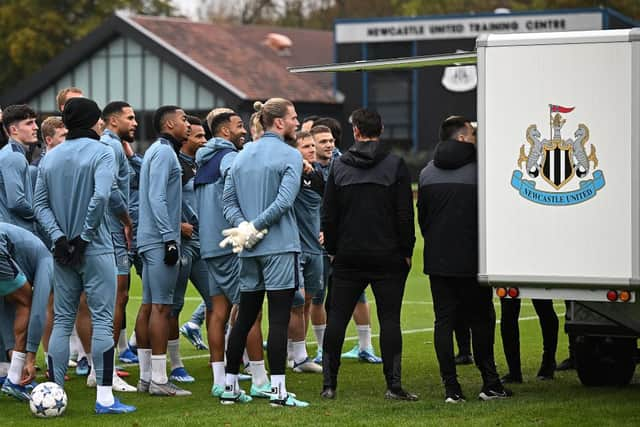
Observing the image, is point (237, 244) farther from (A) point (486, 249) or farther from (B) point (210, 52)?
(B) point (210, 52)

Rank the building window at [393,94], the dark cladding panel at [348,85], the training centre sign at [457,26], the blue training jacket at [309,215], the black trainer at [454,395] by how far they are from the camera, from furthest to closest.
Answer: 1. the dark cladding panel at [348,85]
2. the building window at [393,94]
3. the training centre sign at [457,26]
4. the blue training jacket at [309,215]
5. the black trainer at [454,395]

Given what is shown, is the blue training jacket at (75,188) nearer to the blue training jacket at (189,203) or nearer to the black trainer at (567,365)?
the blue training jacket at (189,203)

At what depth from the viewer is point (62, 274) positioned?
934cm

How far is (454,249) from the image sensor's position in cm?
952

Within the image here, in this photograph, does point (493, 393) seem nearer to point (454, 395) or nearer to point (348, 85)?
point (454, 395)

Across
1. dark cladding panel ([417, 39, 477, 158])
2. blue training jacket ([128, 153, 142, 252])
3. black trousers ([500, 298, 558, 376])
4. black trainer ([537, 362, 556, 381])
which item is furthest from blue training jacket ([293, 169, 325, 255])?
dark cladding panel ([417, 39, 477, 158])

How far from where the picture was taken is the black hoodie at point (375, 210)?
959 centimetres

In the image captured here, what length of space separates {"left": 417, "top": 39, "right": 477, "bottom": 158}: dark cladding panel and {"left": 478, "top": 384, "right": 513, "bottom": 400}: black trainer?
4125 centimetres

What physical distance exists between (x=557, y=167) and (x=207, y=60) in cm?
4480

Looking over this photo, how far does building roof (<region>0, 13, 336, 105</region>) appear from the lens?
51.4 metres

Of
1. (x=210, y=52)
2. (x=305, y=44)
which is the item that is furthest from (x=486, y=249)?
(x=305, y=44)

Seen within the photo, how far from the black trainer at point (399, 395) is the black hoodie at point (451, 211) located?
91 centimetres

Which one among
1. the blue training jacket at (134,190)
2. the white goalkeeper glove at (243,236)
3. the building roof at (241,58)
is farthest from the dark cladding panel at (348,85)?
the white goalkeeper glove at (243,236)

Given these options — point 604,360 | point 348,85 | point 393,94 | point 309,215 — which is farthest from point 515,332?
point 348,85
